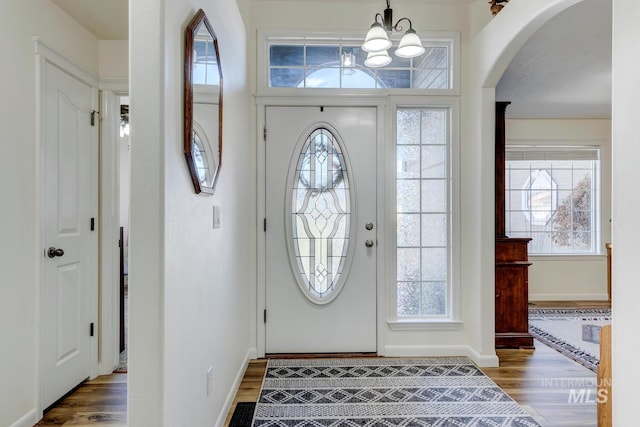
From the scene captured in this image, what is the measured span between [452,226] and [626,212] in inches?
68.7

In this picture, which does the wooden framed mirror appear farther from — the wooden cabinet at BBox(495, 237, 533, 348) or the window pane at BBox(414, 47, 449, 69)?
the wooden cabinet at BBox(495, 237, 533, 348)

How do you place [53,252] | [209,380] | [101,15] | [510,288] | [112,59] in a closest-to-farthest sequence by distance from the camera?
[209,380]
[53,252]
[101,15]
[112,59]
[510,288]

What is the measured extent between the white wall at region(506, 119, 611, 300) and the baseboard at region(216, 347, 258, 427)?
3.91 m

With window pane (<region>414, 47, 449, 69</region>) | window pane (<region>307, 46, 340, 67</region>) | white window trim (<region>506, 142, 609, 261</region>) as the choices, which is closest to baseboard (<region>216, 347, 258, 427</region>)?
window pane (<region>307, 46, 340, 67</region>)

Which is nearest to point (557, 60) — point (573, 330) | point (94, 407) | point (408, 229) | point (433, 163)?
point (433, 163)

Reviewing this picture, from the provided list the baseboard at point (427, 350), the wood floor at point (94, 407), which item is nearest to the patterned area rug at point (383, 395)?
the baseboard at point (427, 350)

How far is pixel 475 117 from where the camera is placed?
9.94 feet

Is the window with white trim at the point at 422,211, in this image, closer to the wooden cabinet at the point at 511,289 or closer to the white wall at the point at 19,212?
the wooden cabinet at the point at 511,289

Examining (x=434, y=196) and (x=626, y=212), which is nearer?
(x=626, y=212)

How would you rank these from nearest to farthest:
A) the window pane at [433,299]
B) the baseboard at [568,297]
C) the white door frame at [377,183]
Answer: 1. the white door frame at [377,183]
2. the window pane at [433,299]
3. the baseboard at [568,297]

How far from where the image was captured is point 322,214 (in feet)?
10.3

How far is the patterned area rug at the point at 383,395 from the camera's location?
86.0 inches

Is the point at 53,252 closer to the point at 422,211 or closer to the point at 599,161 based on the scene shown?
the point at 422,211

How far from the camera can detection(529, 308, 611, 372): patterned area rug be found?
127 inches
